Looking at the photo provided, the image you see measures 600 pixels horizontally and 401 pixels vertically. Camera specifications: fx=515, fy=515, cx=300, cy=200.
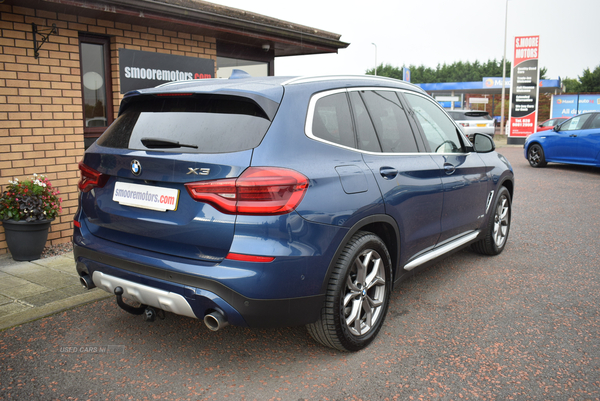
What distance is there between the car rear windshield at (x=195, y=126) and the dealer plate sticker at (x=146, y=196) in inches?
9.2

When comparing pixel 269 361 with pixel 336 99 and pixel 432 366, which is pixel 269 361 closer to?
pixel 432 366

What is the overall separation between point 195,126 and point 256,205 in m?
0.67

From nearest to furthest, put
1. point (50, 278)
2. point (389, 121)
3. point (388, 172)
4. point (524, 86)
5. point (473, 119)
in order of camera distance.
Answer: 1. point (388, 172)
2. point (389, 121)
3. point (50, 278)
4. point (473, 119)
5. point (524, 86)

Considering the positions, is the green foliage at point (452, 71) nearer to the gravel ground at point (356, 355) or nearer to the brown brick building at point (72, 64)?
the brown brick building at point (72, 64)

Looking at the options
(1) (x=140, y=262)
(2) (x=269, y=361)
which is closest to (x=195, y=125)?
(1) (x=140, y=262)

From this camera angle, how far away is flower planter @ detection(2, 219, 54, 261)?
17.4 ft

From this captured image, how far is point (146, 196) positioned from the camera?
9.73 feet

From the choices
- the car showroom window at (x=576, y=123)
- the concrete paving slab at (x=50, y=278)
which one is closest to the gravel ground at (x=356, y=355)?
the concrete paving slab at (x=50, y=278)

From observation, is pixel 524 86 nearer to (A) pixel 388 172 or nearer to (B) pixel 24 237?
(A) pixel 388 172

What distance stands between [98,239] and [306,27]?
6979 mm

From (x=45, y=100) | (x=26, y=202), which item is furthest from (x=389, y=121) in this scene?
(x=45, y=100)

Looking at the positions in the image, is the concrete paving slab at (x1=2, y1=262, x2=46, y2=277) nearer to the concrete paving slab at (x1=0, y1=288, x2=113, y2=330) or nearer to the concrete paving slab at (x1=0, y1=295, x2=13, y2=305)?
the concrete paving slab at (x1=0, y1=295, x2=13, y2=305)

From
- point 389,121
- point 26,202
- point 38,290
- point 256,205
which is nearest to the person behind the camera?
point 256,205

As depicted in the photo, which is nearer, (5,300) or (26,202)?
(5,300)
